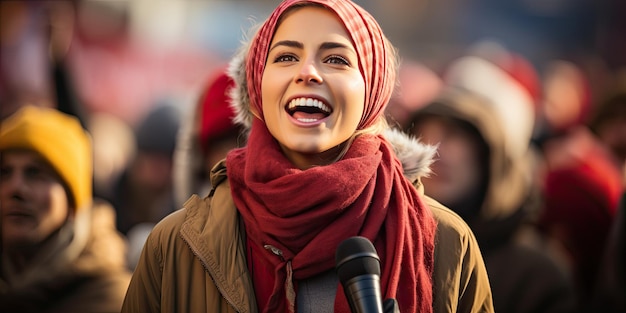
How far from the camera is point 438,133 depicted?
259 inches

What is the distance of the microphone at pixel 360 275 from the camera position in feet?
9.37

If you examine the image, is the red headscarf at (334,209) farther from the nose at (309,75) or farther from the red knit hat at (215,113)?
the red knit hat at (215,113)

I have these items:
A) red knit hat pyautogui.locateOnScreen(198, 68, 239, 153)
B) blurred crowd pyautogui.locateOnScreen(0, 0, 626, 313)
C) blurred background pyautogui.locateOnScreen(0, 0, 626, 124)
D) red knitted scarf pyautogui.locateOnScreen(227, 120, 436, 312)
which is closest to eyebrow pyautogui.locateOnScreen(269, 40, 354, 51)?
red knitted scarf pyautogui.locateOnScreen(227, 120, 436, 312)

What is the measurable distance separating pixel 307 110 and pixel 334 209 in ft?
1.08

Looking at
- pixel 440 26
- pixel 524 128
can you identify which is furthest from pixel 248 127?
pixel 440 26

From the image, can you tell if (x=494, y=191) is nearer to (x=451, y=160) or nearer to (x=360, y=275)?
(x=451, y=160)

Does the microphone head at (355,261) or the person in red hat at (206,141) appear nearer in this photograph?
the microphone head at (355,261)

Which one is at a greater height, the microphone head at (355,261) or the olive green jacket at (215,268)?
the microphone head at (355,261)

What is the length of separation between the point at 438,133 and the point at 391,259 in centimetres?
318

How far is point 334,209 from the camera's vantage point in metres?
3.47

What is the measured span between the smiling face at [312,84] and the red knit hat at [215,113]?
7.39 feet

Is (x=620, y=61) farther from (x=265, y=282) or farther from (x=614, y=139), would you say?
(x=265, y=282)

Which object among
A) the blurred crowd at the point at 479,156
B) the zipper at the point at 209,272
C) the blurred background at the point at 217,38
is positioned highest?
the zipper at the point at 209,272

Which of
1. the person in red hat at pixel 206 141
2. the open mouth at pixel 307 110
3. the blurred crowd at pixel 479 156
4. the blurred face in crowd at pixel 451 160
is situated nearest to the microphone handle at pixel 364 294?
the open mouth at pixel 307 110
